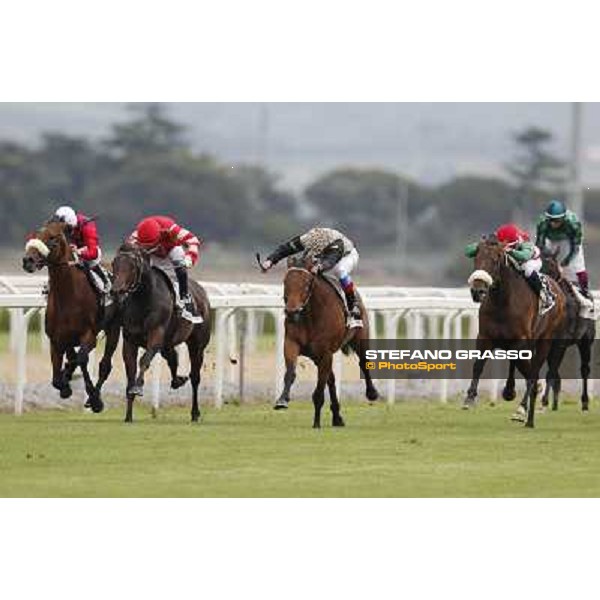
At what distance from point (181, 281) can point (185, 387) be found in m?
2.37

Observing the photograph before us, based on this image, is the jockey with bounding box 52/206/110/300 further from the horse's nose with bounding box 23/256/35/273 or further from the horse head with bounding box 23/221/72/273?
the horse's nose with bounding box 23/256/35/273

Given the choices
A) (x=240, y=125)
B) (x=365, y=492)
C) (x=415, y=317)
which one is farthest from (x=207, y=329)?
(x=240, y=125)

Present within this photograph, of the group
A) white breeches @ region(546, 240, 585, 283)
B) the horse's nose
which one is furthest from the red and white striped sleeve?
white breeches @ region(546, 240, 585, 283)

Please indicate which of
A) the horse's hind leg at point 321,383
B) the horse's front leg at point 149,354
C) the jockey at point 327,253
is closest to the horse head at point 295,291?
the jockey at point 327,253

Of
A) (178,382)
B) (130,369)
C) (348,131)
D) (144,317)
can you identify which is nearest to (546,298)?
(178,382)

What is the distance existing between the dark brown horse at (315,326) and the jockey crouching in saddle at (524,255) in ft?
3.68

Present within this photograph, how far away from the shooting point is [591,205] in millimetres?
55531

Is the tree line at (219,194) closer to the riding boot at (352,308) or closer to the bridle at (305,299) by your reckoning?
the riding boot at (352,308)

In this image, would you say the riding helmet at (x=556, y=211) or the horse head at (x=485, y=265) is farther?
the riding helmet at (x=556, y=211)

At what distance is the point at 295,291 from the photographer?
1398 centimetres

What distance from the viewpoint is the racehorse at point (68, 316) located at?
14062 millimetres

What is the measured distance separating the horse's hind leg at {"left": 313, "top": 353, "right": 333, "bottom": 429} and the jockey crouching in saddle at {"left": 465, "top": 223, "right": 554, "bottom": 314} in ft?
4.39

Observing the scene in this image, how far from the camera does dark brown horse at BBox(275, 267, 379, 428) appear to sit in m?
14.0

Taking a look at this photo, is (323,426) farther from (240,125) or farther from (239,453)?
(240,125)
